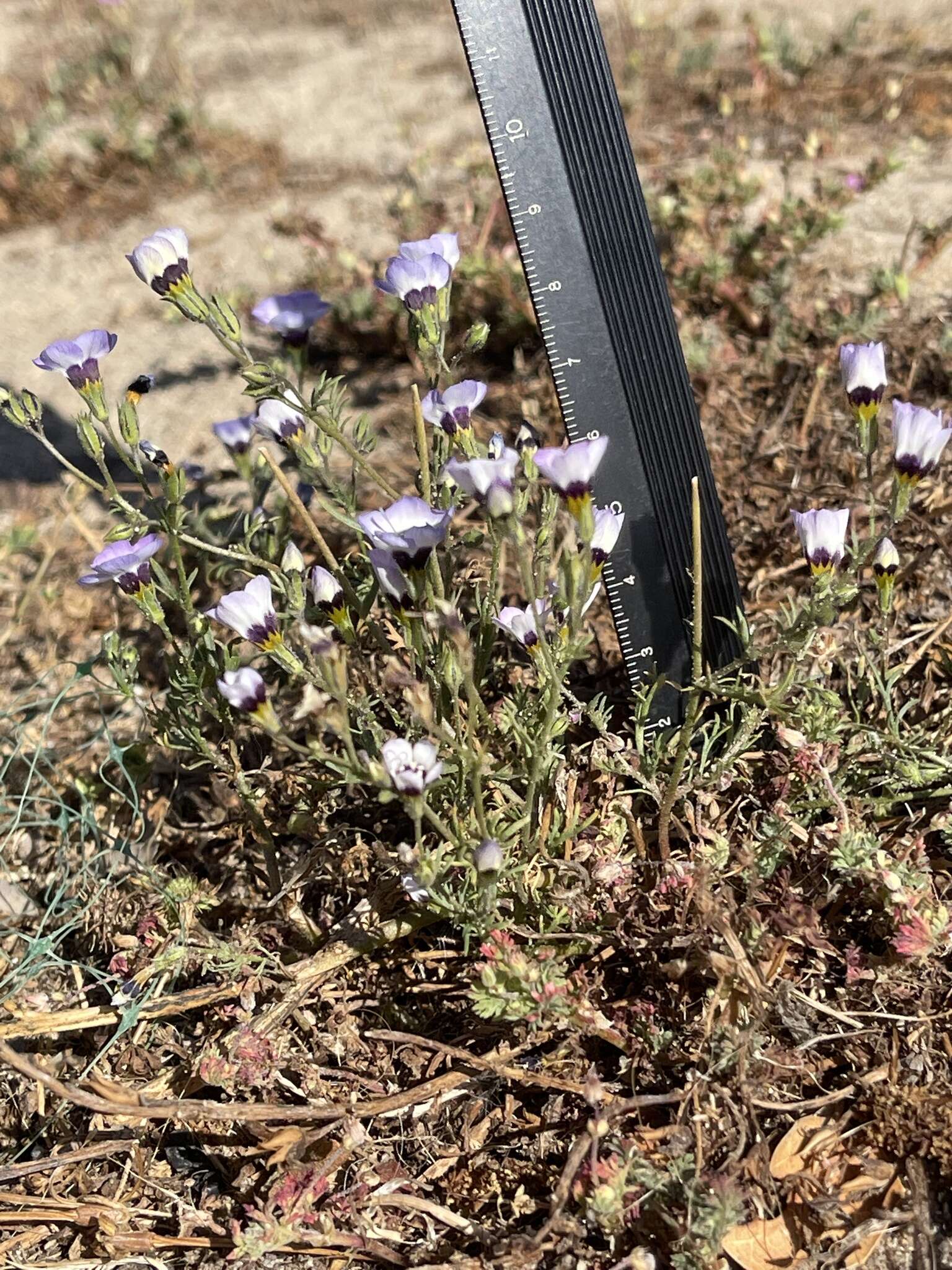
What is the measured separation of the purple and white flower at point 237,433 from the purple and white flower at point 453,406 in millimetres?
703

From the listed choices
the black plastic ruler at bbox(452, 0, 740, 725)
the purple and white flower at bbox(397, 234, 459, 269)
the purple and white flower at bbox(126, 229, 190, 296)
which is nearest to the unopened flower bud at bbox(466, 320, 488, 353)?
the purple and white flower at bbox(397, 234, 459, 269)

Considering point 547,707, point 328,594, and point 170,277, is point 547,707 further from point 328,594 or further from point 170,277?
point 170,277

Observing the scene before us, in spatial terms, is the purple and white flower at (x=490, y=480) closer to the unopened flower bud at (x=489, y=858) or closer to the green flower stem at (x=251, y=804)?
the unopened flower bud at (x=489, y=858)

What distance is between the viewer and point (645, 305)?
1965 millimetres

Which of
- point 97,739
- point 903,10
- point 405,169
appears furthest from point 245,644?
point 903,10

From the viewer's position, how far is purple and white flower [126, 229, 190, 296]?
1680 millimetres

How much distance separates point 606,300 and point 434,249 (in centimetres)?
40

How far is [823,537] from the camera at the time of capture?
1.58m

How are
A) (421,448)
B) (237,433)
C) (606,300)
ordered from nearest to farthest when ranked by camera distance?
(421,448), (606,300), (237,433)

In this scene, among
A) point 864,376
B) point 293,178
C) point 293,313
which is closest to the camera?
point 864,376

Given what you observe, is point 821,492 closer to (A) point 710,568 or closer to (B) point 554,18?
(A) point 710,568

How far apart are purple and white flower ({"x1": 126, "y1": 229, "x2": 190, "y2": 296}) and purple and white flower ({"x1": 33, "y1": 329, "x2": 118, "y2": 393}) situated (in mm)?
131

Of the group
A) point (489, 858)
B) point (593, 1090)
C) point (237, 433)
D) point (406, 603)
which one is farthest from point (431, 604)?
point (237, 433)

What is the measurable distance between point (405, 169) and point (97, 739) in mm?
2722
